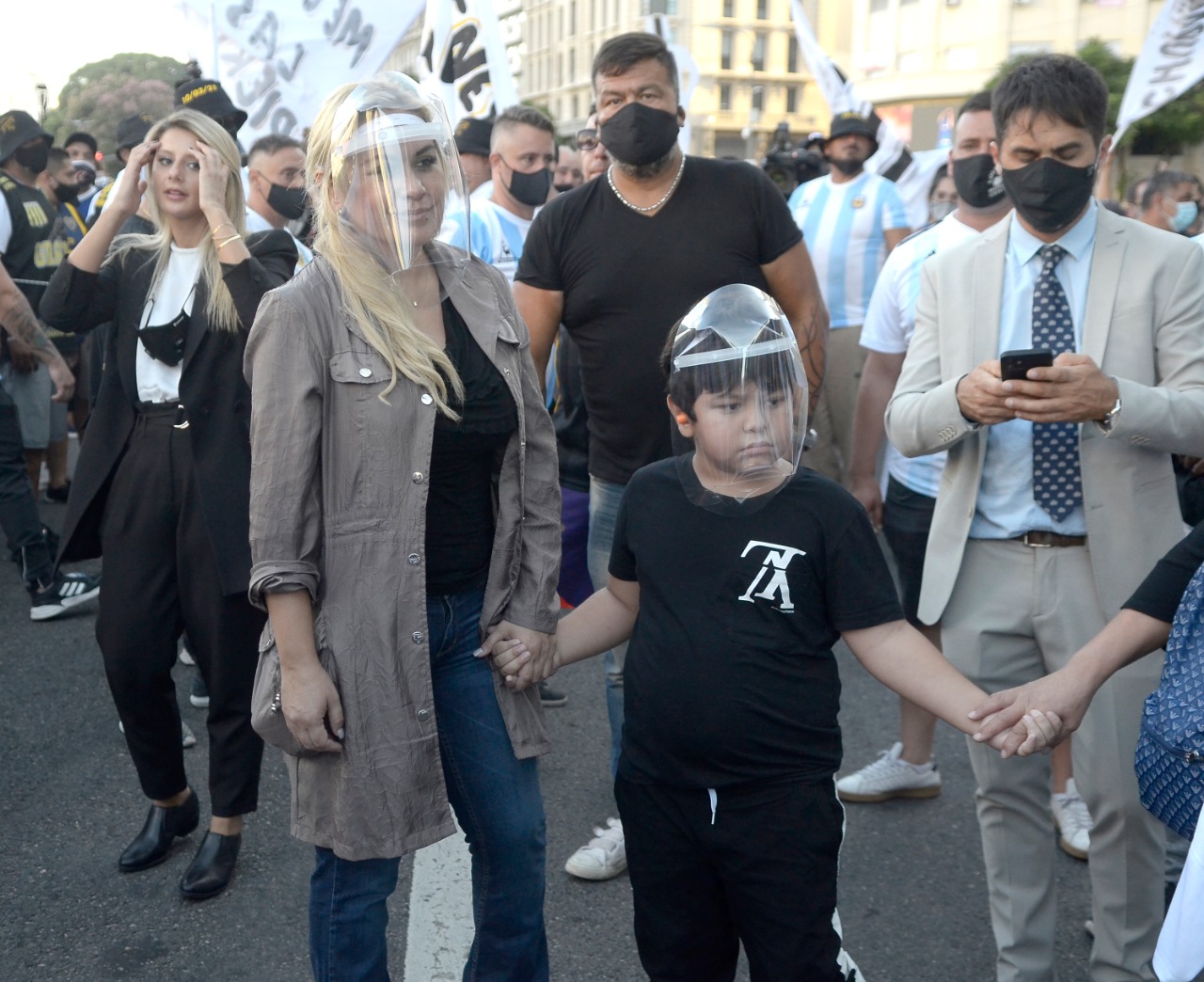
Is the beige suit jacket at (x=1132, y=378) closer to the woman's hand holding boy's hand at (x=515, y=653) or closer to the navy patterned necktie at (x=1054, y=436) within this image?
the navy patterned necktie at (x=1054, y=436)

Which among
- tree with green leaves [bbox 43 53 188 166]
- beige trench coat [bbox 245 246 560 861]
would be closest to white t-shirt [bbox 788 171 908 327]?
beige trench coat [bbox 245 246 560 861]

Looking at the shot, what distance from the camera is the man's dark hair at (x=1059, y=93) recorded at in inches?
105

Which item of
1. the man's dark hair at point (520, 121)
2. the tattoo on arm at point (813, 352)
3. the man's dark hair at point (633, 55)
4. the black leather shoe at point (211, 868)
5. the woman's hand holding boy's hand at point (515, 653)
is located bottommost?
the black leather shoe at point (211, 868)

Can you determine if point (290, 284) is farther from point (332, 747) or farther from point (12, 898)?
point (12, 898)

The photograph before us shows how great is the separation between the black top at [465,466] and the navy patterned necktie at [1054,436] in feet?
3.88

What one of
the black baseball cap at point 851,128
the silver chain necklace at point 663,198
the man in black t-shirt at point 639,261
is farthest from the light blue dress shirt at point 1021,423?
the black baseball cap at point 851,128

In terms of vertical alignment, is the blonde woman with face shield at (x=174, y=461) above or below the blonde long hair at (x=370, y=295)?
below

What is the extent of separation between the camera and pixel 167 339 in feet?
11.0

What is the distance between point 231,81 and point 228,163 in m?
5.23

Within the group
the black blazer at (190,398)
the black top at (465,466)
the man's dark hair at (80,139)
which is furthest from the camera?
the man's dark hair at (80,139)

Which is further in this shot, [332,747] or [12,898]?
[12,898]

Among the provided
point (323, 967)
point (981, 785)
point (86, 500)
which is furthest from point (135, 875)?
point (981, 785)

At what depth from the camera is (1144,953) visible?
2691 millimetres

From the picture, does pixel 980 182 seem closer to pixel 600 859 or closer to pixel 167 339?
pixel 600 859
